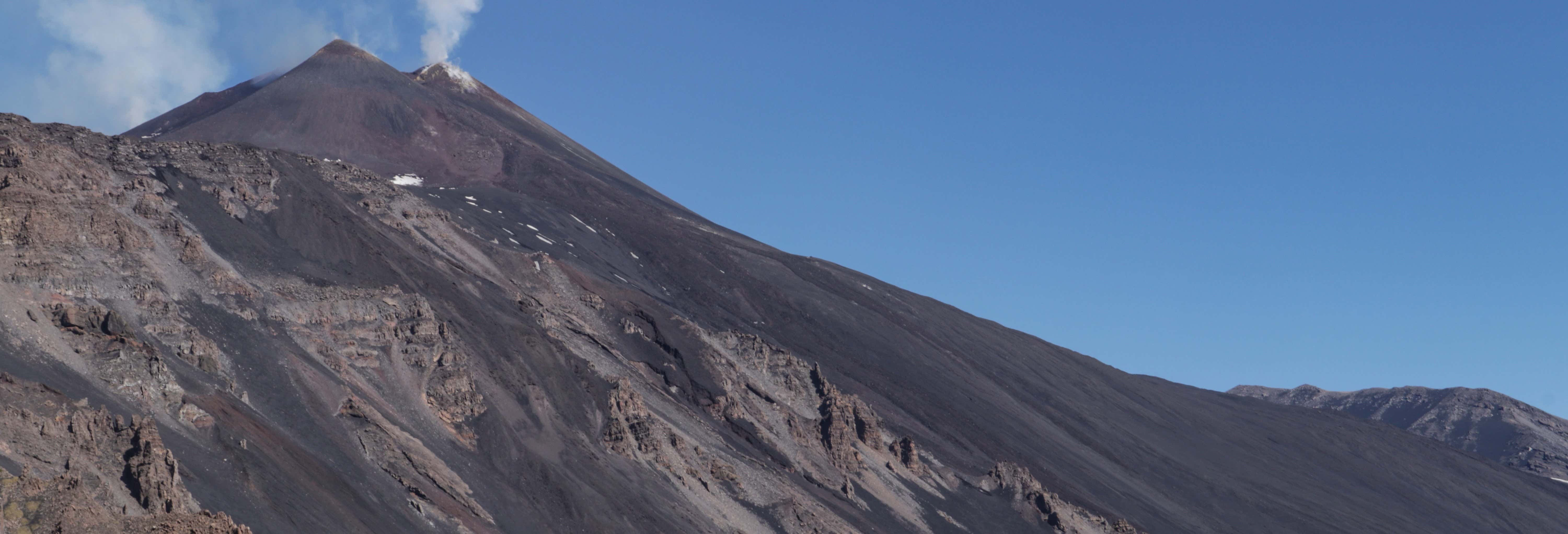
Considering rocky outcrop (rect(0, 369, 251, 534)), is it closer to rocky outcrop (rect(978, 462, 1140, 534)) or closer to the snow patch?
rocky outcrop (rect(978, 462, 1140, 534))

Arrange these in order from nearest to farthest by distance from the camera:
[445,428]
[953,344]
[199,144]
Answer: [445,428], [199,144], [953,344]

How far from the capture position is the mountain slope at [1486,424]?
169m

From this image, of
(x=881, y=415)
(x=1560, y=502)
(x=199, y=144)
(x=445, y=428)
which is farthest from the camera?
(x=1560, y=502)

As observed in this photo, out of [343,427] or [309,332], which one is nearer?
[343,427]

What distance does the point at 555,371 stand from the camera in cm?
6494

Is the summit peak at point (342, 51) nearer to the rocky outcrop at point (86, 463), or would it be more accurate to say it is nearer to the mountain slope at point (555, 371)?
the mountain slope at point (555, 371)

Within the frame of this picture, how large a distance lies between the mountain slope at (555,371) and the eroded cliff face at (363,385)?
0.60ft

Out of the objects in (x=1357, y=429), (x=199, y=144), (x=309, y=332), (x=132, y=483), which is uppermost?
(x=1357, y=429)

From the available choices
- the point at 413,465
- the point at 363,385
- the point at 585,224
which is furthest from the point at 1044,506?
the point at 585,224

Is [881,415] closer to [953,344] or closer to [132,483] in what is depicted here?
[953,344]

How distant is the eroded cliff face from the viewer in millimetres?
40281

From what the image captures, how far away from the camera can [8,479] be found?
2781 cm

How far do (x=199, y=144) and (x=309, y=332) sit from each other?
742 inches

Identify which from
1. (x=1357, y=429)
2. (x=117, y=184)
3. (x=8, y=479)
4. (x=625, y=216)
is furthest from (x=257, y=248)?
(x=1357, y=429)
